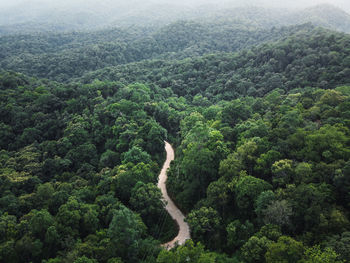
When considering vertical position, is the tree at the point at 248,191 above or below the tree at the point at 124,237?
above

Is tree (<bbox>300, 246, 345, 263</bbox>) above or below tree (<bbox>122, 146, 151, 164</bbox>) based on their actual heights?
above

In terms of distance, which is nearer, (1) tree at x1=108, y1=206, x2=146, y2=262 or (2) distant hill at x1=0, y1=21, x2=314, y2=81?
(1) tree at x1=108, y1=206, x2=146, y2=262

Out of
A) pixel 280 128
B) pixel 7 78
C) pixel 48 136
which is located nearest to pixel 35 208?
pixel 48 136

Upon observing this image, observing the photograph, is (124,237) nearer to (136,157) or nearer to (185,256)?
(185,256)

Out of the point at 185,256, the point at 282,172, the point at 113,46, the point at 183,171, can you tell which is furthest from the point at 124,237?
the point at 113,46

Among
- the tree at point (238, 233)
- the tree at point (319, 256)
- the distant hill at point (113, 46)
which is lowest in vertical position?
the distant hill at point (113, 46)

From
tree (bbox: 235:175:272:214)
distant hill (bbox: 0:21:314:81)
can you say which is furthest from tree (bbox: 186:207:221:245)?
distant hill (bbox: 0:21:314:81)

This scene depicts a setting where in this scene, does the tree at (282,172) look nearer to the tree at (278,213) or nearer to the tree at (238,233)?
the tree at (278,213)

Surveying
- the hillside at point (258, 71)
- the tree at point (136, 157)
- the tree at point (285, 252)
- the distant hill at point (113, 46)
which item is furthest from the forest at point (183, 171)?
the distant hill at point (113, 46)

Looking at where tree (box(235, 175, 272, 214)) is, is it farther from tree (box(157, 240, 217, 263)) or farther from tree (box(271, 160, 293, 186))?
tree (box(157, 240, 217, 263))
